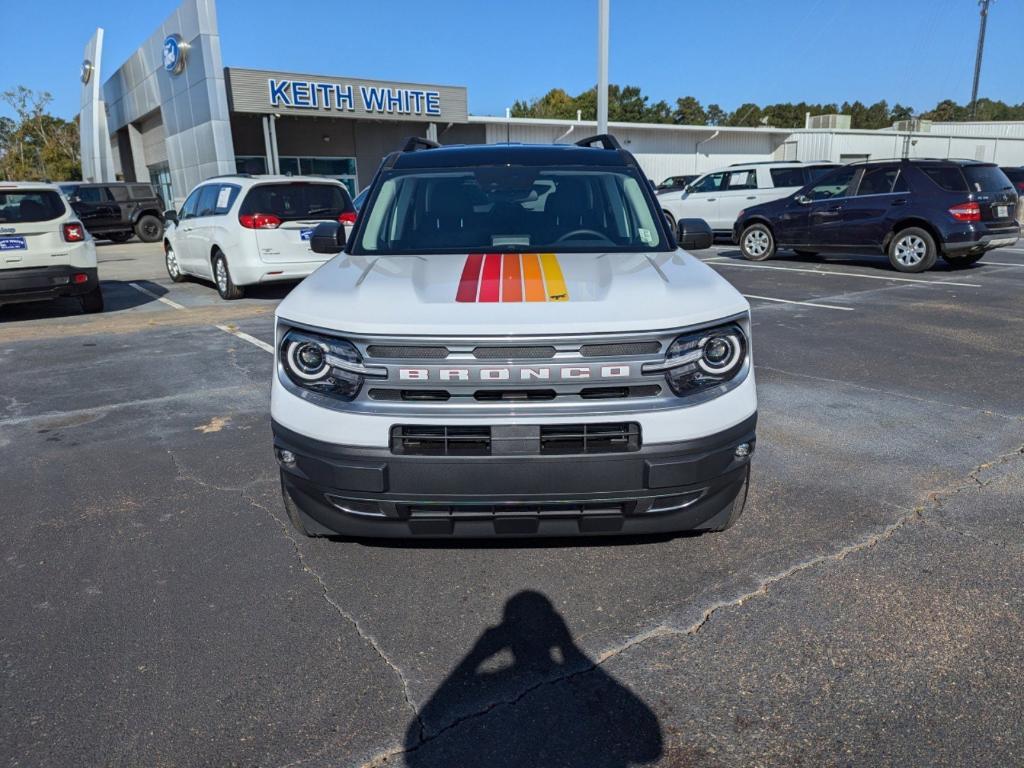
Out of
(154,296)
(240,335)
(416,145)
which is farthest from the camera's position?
(154,296)

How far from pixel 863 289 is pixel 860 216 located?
2464 mm

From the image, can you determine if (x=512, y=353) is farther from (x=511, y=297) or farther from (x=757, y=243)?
(x=757, y=243)

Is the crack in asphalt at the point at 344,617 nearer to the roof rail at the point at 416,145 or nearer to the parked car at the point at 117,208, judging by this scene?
the roof rail at the point at 416,145

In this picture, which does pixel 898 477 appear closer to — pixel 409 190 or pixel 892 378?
pixel 892 378

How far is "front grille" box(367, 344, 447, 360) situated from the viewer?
2533 millimetres

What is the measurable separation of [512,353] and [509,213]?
5.34ft

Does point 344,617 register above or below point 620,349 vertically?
below

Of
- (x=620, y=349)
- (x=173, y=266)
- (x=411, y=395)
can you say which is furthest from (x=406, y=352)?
(x=173, y=266)

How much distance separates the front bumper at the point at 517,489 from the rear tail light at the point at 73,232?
7887mm

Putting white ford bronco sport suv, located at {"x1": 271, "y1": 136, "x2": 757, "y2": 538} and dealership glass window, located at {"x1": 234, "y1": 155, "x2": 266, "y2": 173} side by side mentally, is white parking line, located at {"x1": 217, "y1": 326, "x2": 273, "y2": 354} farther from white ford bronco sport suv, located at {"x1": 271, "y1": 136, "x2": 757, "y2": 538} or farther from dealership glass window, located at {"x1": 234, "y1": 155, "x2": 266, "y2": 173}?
dealership glass window, located at {"x1": 234, "y1": 155, "x2": 266, "y2": 173}

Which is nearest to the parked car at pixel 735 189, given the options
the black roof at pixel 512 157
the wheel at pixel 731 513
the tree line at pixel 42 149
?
the black roof at pixel 512 157

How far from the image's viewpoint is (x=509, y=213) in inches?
155

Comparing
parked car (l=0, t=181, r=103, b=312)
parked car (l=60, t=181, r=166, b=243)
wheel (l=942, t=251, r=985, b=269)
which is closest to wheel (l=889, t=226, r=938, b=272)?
wheel (l=942, t=251, r=985, b=269)

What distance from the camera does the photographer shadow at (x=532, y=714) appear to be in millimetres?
2076
